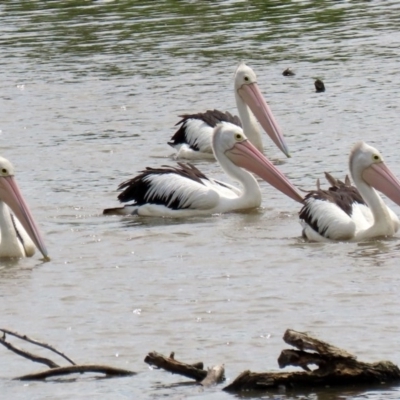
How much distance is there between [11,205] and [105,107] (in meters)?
6.39

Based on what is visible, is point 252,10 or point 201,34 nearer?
point 201,34

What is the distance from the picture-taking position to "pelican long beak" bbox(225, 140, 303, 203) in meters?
10.2

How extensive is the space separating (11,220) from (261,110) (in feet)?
14.3

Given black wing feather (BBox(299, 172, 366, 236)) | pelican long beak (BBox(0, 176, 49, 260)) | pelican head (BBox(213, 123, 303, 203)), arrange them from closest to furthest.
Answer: pelican long beak (BBox(0, 176, 49, 260)), black wing feather (BBox(299, 172, 366, 236)), pelican head (BBox(213, 123, 303, 203))

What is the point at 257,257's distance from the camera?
8445 mm

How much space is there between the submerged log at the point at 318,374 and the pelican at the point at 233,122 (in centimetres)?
660

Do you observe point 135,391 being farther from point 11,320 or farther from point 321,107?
point 321,107

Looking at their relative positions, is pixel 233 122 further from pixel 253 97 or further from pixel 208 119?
pixel 253 97

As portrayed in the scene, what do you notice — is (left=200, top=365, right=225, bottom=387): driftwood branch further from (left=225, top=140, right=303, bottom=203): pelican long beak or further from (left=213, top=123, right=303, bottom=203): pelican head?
(left=213, top=123, right=303, bottom=203): pelican head

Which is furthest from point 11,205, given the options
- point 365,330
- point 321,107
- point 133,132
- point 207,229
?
point 321,107

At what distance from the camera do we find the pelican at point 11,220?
8.80 m

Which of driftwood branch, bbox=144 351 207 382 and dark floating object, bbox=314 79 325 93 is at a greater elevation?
driftwood branch, bbox=144 351 207 382

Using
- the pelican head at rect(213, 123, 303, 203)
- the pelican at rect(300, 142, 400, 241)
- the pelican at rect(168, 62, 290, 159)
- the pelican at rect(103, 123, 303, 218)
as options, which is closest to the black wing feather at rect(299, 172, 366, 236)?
the pelican at rect(300, 142, 400, 241)

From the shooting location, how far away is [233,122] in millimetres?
12367
